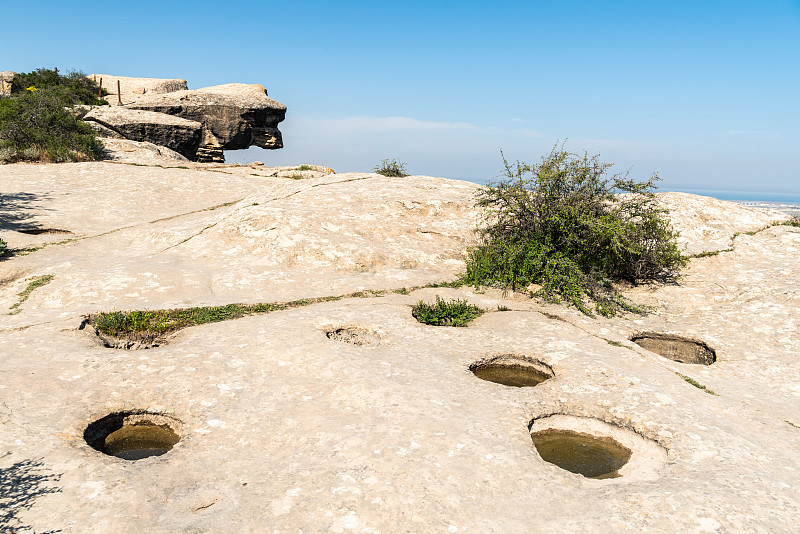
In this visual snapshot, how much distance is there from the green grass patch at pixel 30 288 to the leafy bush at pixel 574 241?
6.85 meters

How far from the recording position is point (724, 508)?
11.0 feet

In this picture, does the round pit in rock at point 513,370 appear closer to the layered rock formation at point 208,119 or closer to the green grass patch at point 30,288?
the green grass patch at point 30,288

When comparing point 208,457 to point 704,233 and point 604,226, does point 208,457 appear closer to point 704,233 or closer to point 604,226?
point 604,226

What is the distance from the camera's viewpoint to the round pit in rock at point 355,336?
255 inches

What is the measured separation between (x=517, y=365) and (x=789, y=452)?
2.67m

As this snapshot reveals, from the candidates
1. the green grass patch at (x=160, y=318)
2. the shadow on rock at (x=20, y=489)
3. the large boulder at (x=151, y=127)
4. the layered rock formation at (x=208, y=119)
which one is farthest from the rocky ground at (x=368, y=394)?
the layered rock formation at (x=208, y=119)

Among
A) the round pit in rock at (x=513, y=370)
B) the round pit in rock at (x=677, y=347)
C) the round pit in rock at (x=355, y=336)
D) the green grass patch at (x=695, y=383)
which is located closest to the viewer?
the green grass patch at (x=695, y=383)

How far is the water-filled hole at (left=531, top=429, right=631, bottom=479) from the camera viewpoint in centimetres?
421

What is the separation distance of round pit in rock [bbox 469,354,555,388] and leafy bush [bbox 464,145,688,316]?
247cm

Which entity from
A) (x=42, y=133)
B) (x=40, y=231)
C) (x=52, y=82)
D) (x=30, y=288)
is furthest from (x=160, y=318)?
(x=52, y=82)

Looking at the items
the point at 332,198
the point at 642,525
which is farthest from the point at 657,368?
the point at 332,198

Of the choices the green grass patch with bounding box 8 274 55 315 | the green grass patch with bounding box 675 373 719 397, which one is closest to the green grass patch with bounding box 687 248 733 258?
the green grass patch with bounding box 675 373 719 397

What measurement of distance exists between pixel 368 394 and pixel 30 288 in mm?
6054

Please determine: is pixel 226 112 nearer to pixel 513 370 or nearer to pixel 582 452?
pixel 513 370
